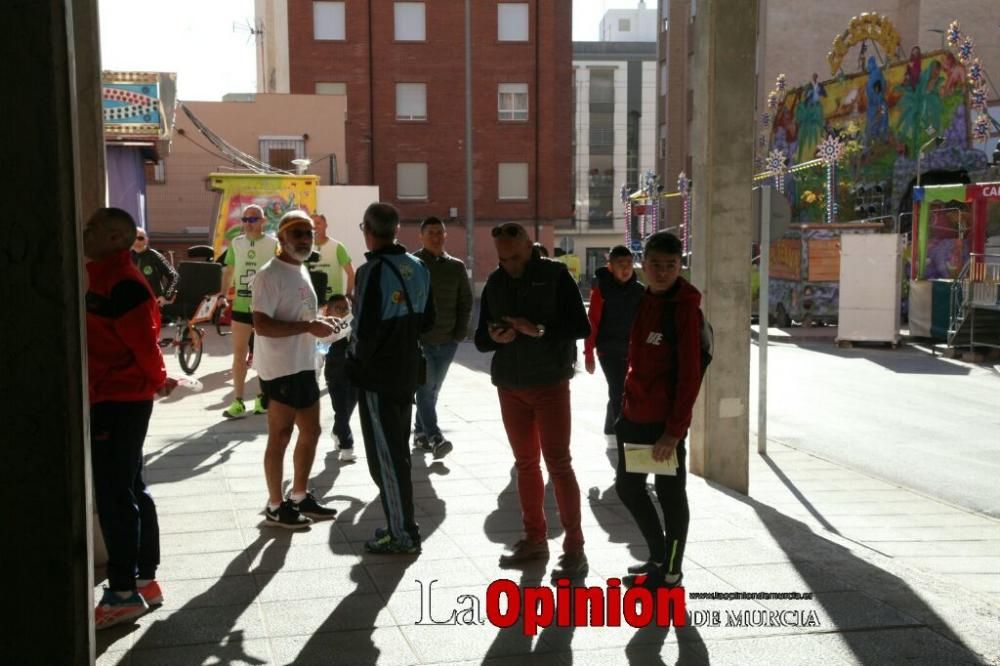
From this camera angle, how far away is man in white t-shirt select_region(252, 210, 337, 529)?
611 centimetres

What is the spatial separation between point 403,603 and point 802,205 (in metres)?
36.0

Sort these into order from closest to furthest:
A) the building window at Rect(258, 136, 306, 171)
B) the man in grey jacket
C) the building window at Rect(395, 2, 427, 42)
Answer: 1. the man in grey jacket
2. the building window at Rect(258, 136, 306, 171)
3. the building window at Rect(395, 2, 427, 42)

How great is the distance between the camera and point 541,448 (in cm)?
563

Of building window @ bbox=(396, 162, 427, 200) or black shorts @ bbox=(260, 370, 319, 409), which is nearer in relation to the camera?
black shorts @ bbox=(260, 370, 319, 409)

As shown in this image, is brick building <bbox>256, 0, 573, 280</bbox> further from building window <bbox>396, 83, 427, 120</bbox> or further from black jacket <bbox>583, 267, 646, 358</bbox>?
black jacket <bbox>583, 267, 646, 358</bbox>

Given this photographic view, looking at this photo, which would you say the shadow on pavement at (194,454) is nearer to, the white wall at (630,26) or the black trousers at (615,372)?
the black trousers at (615,372)

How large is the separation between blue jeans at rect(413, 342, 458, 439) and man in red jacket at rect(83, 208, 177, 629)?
4.14 m

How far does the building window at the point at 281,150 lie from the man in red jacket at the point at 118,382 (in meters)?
38.4

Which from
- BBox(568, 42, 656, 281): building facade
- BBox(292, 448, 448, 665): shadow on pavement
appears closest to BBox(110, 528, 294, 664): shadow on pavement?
BBox(292, 448, 448, 665): shadow on pavement

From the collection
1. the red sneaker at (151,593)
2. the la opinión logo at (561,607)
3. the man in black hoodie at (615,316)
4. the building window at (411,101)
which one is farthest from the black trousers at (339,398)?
the building window at (411,101)

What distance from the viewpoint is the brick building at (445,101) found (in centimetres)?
4884

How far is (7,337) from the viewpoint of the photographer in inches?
106

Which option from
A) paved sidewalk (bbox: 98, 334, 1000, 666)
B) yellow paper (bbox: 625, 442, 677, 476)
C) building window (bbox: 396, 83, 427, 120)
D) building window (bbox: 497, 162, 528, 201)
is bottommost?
paved sidewalk (bbox: 98, 334, 1000, 666)

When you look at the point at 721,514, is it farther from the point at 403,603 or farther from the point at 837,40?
the point at 837,40
